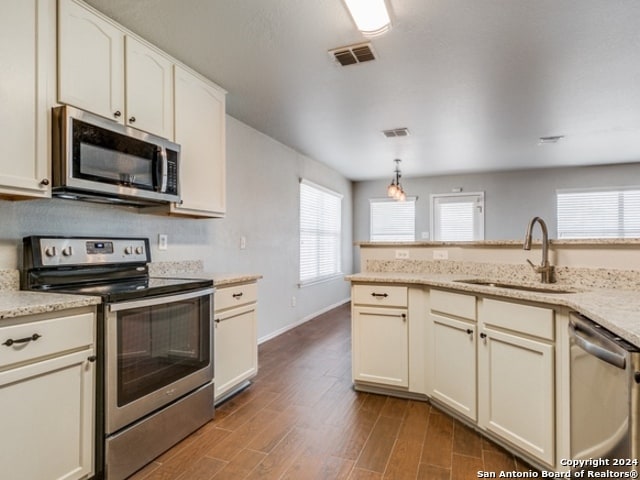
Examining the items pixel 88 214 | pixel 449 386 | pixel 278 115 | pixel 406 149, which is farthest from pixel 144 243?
pixel 406 149

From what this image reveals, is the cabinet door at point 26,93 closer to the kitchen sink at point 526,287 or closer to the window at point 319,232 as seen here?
the kitchen sink at point 526,287

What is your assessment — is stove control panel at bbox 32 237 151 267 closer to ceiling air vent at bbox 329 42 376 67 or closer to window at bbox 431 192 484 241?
ceiling air vent at bbox 329 42 376 67

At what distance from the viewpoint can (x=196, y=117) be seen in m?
2.66

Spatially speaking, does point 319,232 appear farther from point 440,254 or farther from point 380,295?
point 380,295

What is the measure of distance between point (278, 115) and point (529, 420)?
3073 mm

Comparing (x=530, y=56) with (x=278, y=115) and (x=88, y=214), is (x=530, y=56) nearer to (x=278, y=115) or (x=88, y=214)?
(x=278, y=115)

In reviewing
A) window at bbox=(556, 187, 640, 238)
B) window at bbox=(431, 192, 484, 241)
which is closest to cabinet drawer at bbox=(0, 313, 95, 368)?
window at bbox=(431, 192, 484, 241)

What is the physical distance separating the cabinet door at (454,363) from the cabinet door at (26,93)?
232cm

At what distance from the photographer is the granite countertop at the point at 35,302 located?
1.39 meters

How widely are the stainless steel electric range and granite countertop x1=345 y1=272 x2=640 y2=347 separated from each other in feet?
4.61

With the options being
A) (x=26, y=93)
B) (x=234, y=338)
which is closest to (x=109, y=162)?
(x=26, y=93)

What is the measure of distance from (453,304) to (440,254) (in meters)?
0.68

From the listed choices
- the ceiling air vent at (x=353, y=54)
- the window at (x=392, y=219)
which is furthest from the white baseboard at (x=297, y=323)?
the ceiling air vent at (x=353, y=54)

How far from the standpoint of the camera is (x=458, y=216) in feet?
22.4
